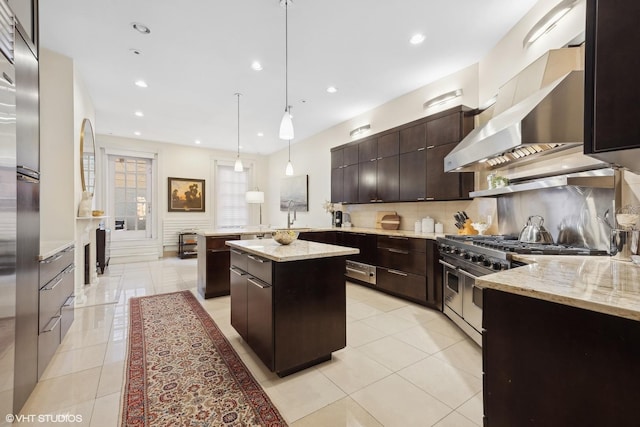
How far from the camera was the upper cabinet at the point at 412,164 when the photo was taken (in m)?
3.53

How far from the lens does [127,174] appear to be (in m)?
7.15

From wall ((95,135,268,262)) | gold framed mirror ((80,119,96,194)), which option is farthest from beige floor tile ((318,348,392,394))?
wall ((95,135,268,262))

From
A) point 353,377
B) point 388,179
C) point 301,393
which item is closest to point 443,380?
point 353,377

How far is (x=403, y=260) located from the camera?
3801 millimetres

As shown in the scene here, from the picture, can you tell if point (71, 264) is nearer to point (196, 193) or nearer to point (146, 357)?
point (146, 357)

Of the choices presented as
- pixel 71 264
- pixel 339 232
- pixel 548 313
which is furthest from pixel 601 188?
pixel 71 264

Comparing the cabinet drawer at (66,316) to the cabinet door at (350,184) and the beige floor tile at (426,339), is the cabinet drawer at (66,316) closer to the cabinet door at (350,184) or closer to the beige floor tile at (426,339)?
the beige floor tile at (426,339)

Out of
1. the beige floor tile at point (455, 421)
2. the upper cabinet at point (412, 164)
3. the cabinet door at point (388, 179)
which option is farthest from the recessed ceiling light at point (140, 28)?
the beige floor tile at point (455, 421)

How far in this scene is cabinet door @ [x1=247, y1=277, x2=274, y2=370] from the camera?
2.02m

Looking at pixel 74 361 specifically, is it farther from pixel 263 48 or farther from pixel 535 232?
pixel 535 232

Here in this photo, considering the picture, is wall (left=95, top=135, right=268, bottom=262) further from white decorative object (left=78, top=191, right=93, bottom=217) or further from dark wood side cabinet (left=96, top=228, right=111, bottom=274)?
white decorative object (left=78, top=191, right=93, bottom=217)

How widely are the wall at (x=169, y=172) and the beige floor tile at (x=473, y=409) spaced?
24.5 feet

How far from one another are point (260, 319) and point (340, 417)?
88 cm

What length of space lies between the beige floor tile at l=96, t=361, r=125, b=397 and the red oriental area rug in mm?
55
